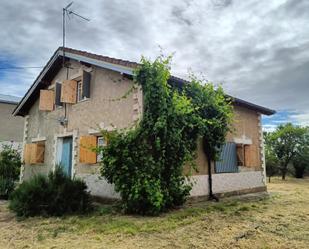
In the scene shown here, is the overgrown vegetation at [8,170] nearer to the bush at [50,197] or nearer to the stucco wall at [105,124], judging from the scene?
the stucco wall at [105,124]

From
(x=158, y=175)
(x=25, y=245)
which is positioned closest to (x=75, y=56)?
(x=158, y=175)

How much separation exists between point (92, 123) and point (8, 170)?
17.6 feet

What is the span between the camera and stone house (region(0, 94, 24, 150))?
20531mm

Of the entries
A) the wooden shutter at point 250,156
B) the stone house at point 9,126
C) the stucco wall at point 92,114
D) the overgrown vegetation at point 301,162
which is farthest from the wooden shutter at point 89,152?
the overgrown vegetation at point 301,162

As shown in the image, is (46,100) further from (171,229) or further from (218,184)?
(171,229)

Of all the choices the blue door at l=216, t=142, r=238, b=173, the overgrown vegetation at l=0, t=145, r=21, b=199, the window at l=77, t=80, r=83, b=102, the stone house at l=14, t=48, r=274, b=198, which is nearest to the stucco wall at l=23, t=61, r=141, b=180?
the stone house at l=14, t=48, r=274, b=198

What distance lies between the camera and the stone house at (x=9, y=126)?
20.5 m

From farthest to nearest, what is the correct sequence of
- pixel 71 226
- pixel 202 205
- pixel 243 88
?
pixel 243 88 → pixel 202 205 → pixel 71 226

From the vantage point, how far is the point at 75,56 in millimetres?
11062

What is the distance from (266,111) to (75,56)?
29.2 feet

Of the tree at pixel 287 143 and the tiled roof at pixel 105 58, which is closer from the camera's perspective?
the tiled roof at pixel 105 58

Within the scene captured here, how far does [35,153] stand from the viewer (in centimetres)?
1251

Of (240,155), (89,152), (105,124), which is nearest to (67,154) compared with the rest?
(89,152)

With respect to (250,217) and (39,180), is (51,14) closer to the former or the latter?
(39,180)
